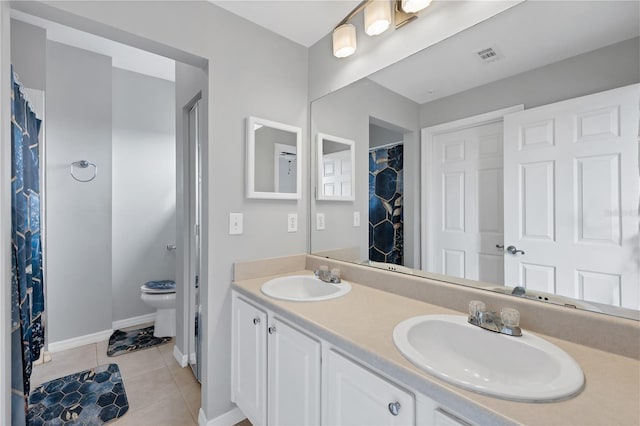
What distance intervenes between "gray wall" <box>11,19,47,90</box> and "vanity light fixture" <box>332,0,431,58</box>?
2.31 m

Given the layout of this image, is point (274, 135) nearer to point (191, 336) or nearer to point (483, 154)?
point (483, 154)

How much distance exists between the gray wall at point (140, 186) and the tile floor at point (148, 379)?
0.67m

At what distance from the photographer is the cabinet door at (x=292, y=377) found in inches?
40.6

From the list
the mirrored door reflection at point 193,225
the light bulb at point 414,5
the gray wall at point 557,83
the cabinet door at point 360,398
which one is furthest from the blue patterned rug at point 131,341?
the light bulb at point 414,5

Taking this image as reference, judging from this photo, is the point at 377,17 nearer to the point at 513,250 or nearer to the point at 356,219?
the point at 356,219

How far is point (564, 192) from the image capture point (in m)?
0.93

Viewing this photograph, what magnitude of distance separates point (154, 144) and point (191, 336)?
2195 millimetres

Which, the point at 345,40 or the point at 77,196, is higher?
the point at 345,40

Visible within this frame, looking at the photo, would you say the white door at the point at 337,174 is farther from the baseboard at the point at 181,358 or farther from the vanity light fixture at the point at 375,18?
the baseboard at the point at 181,358

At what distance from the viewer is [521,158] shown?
104 centimetres

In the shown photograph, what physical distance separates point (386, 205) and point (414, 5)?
0.96 meters

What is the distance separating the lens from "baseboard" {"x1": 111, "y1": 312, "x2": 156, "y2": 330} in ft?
9.40

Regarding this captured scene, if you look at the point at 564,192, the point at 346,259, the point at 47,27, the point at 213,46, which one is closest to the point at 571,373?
the point at 564,192

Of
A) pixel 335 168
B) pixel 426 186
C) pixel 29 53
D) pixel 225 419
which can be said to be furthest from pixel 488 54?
pixel 29 53
